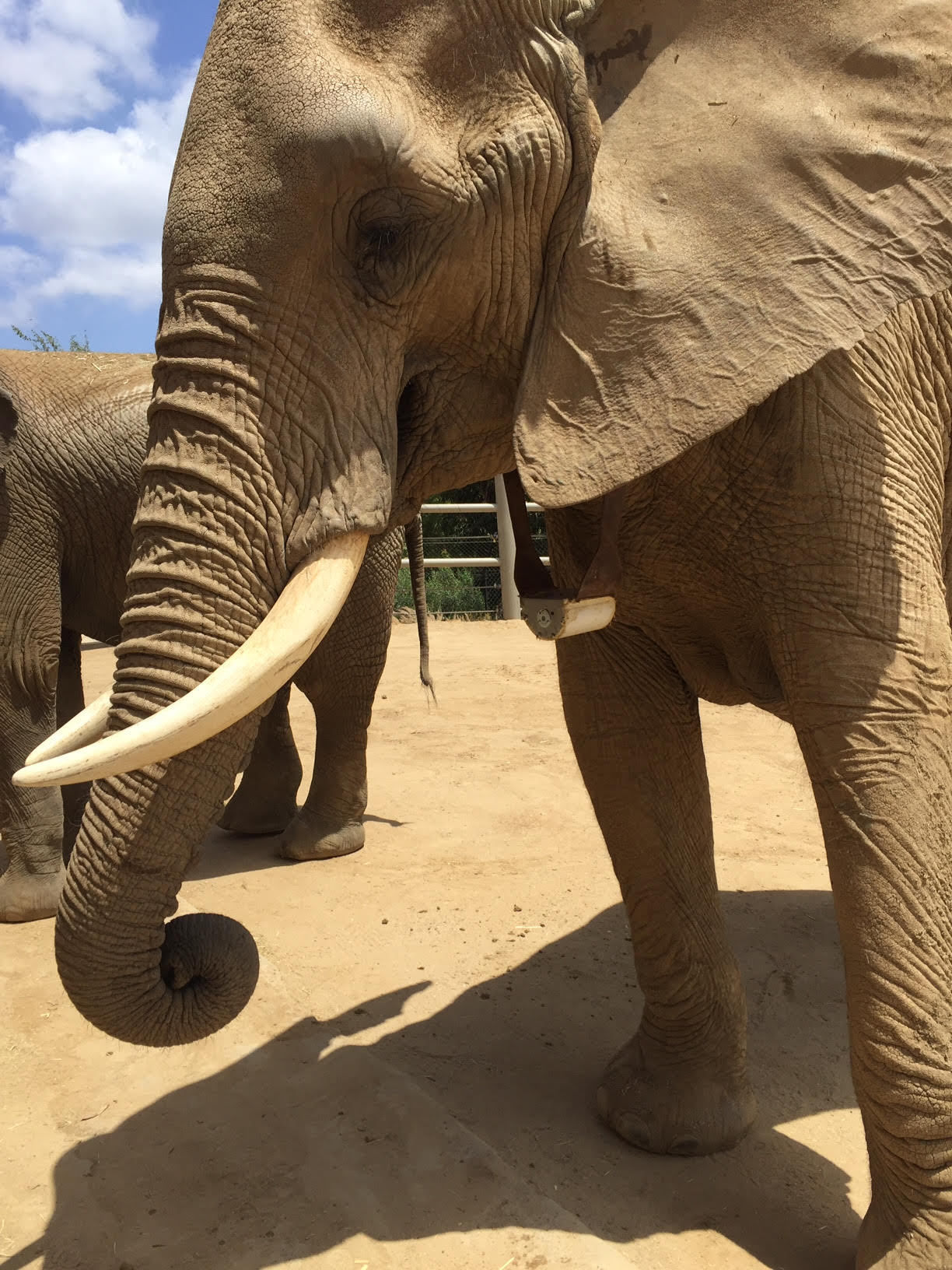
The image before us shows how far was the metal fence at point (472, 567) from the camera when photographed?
1274 cm

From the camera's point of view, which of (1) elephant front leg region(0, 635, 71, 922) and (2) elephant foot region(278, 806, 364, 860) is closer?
(1) elephant front leg region(0, 635, 71, 922)

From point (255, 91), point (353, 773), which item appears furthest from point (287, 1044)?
point (255, 91)

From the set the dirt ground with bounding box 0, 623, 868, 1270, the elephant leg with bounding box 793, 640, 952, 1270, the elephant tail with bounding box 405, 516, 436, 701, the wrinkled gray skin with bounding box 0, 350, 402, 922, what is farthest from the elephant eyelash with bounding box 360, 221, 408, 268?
the elephant tail with bounding box 405, 516, 436, 701

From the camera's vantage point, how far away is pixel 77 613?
508 centimetres

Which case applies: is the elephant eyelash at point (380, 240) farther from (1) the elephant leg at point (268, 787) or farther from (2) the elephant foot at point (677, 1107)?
(1) the elephant leg at point (268, 787)

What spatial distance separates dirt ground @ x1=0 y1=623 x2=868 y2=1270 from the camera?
2.40 meters

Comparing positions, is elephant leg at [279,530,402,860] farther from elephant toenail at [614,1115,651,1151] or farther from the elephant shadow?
elephant toenail at [614,1115,651,1151]

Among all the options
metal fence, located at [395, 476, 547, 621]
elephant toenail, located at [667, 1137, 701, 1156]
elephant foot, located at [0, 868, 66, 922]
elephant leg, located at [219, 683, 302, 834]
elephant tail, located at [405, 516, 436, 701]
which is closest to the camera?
elephant toenail, located at [667, 1137, 701, 1156]

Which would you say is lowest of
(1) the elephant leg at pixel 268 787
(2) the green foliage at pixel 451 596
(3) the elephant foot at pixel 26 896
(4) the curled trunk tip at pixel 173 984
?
(3) the elephant foot at pixel 26 896

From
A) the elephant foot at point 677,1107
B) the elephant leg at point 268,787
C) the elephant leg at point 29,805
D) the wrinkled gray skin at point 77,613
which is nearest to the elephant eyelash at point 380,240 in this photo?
the elephant foot at point 677,1107

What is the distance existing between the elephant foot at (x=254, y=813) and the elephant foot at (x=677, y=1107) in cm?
286

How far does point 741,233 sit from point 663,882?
159cm

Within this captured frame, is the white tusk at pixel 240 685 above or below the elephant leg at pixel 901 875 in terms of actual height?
above

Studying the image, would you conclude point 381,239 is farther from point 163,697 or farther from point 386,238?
point 163,697
